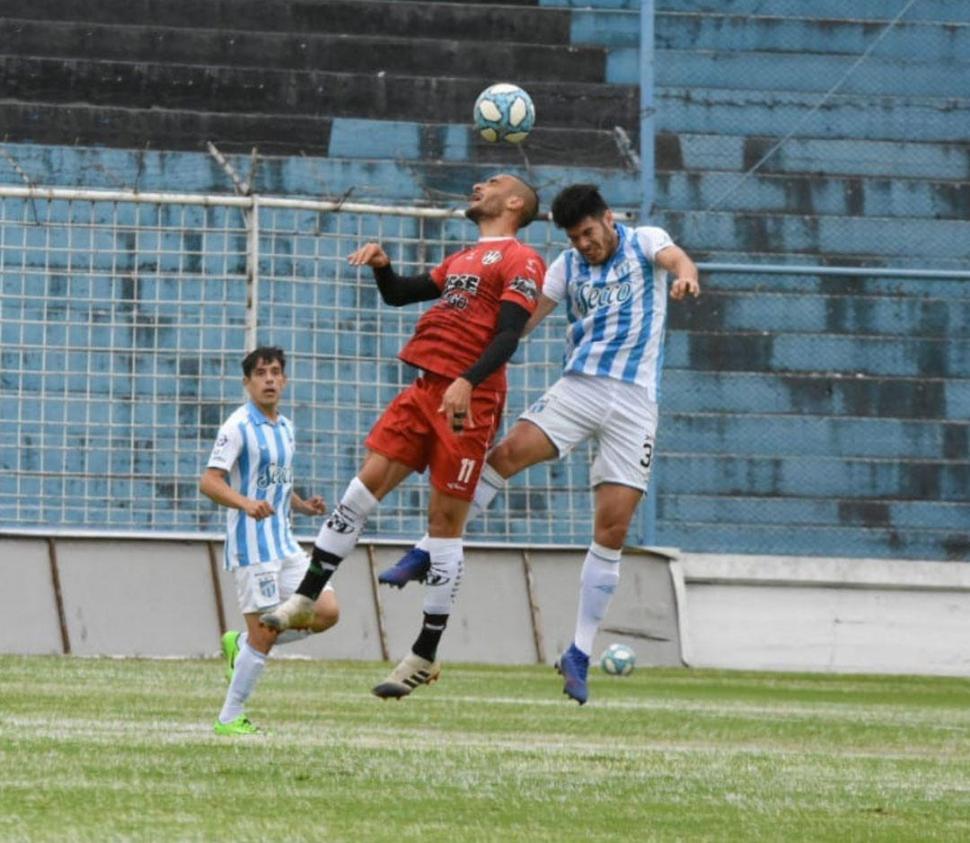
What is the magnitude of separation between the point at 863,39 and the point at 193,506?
8.69 m

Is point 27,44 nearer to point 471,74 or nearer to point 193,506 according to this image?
point 471,74

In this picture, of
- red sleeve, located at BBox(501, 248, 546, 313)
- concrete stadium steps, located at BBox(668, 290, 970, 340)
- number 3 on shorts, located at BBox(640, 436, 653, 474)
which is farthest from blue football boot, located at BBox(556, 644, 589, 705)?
concrete stadium steps, located at BBox(668, 290, 970, 340)

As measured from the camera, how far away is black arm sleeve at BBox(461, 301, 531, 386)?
25.8 ft

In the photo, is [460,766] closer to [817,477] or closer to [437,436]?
[437,436]

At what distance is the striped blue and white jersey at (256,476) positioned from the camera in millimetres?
9219

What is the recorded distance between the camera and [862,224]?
19.5 m

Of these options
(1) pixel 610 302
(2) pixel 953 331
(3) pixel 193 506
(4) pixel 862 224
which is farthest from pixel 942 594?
(1) pixel 610 302

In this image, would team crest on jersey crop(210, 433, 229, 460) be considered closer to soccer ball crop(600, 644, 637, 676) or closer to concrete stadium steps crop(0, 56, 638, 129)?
soccer ball crop(600, 644, 637, 676)

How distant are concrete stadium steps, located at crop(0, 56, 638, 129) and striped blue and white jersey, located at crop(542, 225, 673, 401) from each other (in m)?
11.1

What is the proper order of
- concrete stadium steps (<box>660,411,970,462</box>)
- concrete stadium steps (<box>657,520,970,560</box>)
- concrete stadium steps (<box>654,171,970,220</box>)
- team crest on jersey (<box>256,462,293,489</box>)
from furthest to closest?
concrete stadium steps (<box>654,171,970,220</box>) < concrete stadium steps (<box>660,411,970,462</box>) < concrete stadium steps (<box>657,520,970,560</box>) < team crest on jersey (<box>256,462,293,489</box>)

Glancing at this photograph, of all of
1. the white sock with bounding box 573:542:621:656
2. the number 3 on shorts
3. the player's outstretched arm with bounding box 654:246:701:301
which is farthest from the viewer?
the white sock with bounding box 573:542:621:656

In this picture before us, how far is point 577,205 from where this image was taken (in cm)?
859

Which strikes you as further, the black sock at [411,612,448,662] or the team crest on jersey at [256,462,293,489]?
the team crest on jersey at [256,462,293,489]

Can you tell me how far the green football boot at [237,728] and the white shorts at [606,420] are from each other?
161 centimetres
